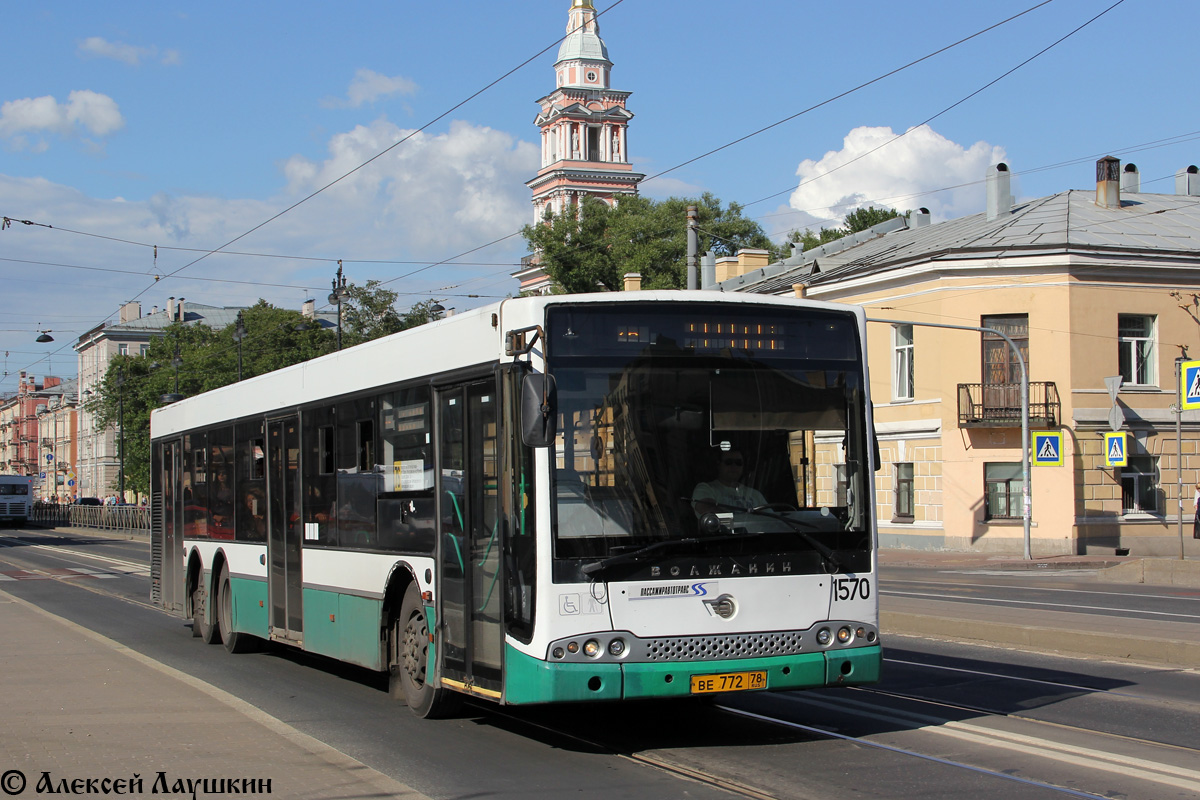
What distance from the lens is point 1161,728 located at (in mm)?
9070

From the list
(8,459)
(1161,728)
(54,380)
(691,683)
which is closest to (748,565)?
(691,683)

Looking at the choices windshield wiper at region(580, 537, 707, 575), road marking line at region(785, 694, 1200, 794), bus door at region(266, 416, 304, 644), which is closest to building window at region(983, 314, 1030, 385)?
bus door at region(266, 416, 304, 644)

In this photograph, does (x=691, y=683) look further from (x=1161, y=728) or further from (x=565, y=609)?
(x=1161, y=728)

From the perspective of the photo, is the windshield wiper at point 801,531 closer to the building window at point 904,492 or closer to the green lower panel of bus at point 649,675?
the green lower panel of bus at point 649,675

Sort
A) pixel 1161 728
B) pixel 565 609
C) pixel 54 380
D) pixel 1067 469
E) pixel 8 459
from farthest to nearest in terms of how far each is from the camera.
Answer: pixel 54 380 < pixel 8 459 < pixel 1067 469 < pixel 1161 728 < pixel 565 609

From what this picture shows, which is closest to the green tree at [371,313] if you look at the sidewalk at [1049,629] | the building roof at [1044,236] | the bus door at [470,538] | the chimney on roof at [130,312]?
the building roof at [1044,236]

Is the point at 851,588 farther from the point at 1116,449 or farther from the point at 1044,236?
the point at 1044,236

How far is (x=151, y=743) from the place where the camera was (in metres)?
8.20

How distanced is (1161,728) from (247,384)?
9763 millimetres

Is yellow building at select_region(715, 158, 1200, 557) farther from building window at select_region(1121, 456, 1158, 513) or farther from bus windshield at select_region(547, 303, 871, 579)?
bus windshield at select_region(547, 303, 871, 579)

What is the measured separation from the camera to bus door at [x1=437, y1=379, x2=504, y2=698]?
8.48 metres

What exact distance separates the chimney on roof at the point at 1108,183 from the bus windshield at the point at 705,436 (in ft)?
120

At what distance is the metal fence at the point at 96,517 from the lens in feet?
208

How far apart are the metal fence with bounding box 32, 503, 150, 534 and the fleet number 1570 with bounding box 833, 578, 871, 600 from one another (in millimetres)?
50922
